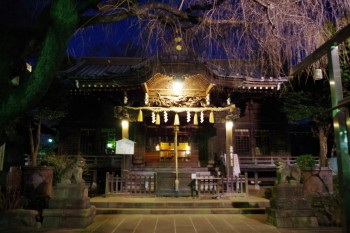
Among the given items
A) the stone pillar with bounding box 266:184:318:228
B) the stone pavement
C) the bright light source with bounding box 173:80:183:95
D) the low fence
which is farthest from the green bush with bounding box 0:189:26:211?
the bright light source with bounding box 173:80:183:95

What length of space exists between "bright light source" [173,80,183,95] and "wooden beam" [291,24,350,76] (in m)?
7.03

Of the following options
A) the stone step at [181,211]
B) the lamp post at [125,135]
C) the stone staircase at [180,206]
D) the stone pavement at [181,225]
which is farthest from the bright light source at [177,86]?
the stone pavement at [181,225]

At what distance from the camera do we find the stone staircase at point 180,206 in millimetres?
9961

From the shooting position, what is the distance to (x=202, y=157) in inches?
688

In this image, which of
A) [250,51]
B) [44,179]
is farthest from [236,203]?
→ [44,179]

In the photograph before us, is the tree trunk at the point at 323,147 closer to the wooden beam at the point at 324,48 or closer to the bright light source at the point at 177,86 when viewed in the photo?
the bright light source at the point at 177,86

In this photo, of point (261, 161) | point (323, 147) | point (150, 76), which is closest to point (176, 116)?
point (150, 76)

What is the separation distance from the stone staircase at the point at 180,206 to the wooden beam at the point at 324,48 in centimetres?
575

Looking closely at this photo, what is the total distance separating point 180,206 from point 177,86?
19.4 feet

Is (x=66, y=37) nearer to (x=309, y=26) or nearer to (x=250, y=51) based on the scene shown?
(x=250, y=51)

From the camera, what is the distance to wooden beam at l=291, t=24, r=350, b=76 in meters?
4.90

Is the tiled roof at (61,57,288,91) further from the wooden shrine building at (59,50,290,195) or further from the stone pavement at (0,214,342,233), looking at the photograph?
the stone pavement at (0,214,342,233)

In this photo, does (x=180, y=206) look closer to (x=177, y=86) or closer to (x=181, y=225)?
(x=181, y=225)

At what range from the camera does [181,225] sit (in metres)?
8.02
